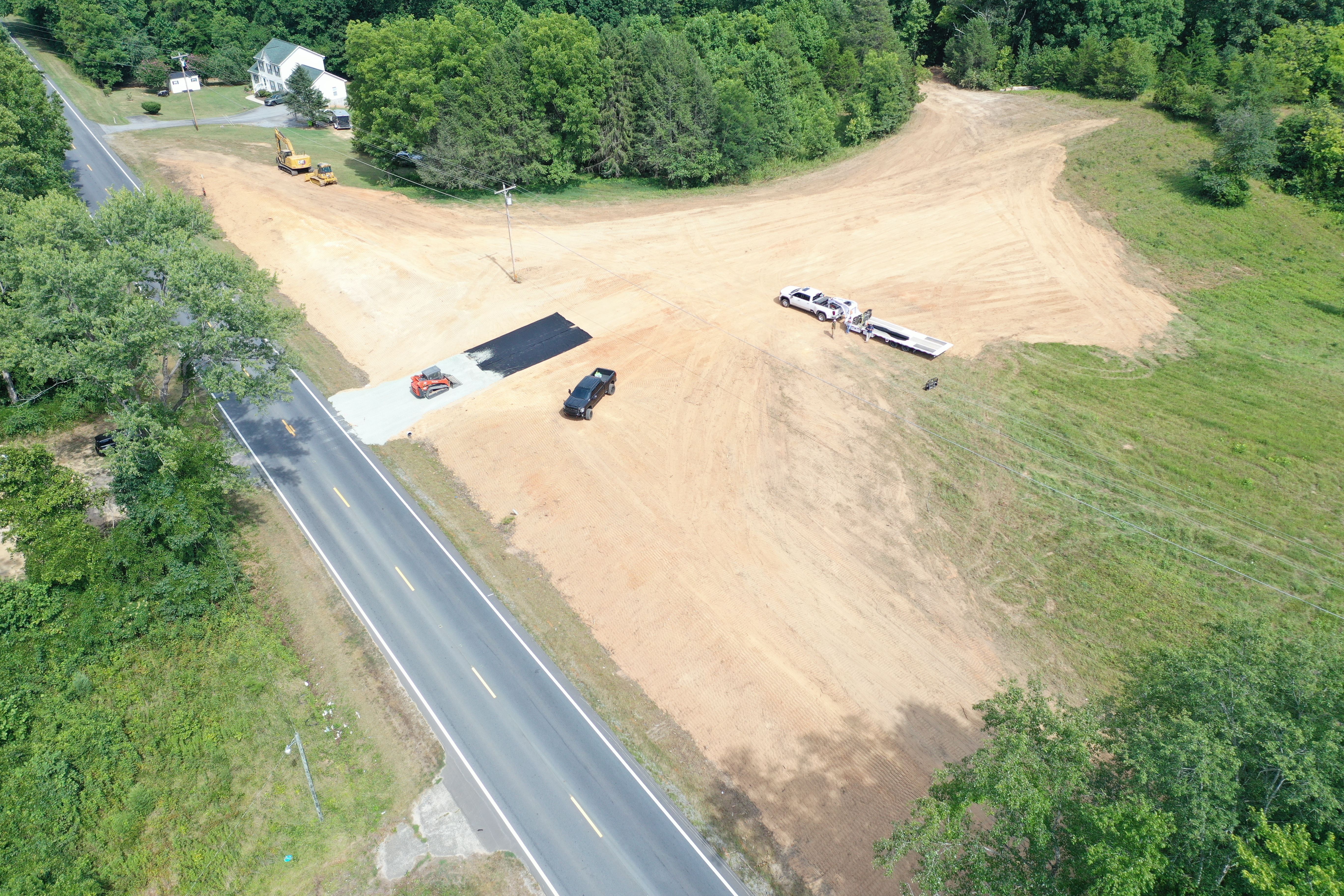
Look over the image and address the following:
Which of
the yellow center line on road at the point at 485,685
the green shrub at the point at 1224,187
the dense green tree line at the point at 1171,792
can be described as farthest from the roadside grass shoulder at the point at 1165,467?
the yellow center line on road at the point at 485,685

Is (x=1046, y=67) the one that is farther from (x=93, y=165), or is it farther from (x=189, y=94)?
(x=189, y=94)

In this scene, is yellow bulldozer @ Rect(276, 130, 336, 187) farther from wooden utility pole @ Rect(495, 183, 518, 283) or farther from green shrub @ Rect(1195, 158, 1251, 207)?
green shrub @ Rect(1195, 158, 1251, 207)

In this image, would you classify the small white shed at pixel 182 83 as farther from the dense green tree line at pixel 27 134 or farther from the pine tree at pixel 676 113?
the pine tree at pixel 676 113

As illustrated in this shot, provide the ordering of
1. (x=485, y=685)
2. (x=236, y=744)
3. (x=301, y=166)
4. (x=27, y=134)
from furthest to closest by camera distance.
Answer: (x=301, y=166), (x=27, y=134), (x=485, y=685), (x=236, y=744)

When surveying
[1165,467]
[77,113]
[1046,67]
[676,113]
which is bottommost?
[1165,467]

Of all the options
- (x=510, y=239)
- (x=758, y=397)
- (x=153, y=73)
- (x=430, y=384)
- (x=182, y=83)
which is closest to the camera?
(x=758, y=397)

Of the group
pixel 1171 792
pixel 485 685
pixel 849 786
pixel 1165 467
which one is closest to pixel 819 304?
pixel 1165 467

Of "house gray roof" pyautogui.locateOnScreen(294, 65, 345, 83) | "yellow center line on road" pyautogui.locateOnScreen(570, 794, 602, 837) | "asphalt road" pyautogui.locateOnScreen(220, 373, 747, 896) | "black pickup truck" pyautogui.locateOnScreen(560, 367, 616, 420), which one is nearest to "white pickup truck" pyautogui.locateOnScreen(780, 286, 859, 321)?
"black pickup truck" pyautogui.locateOnScreen(560, 367, 616, 420)
